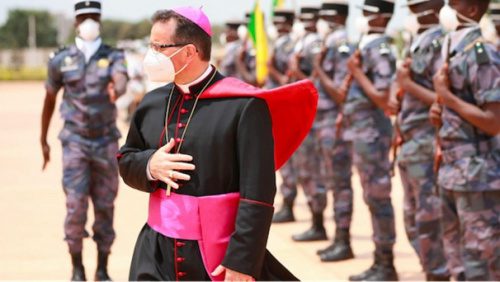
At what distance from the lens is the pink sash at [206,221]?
4.00m

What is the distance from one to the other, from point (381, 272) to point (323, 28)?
2841 mm

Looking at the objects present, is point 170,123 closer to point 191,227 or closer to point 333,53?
point 191,227

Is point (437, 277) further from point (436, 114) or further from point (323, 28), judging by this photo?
point (323, 28)

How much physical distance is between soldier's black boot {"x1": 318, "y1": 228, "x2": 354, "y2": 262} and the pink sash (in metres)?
4.77

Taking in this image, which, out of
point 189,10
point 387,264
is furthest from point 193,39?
point 387,264

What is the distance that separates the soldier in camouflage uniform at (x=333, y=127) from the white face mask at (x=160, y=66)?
15.7 ft

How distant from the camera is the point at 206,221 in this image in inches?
158

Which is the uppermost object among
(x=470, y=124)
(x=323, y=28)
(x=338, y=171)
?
(x=323, y=28)

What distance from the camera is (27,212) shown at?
11.2 metres

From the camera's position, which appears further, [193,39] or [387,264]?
[387,264]

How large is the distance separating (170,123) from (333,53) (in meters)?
5.15

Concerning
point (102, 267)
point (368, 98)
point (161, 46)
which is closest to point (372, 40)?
point (368, 98)

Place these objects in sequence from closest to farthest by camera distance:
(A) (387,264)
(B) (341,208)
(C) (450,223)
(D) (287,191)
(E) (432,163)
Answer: (C) (450,223), (E) (432,163), (A) (387,264), (B) (341,208), (D) (287,191)

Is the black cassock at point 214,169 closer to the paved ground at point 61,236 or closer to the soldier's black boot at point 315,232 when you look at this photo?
the paved ground at point 61,236
